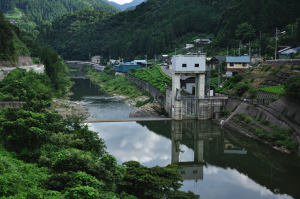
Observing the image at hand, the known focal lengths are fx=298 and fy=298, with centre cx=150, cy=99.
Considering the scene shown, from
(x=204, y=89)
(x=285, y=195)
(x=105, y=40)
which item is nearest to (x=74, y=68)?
(x=105, y=40)

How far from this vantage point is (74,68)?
10694cm

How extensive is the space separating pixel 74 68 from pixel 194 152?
89.4m

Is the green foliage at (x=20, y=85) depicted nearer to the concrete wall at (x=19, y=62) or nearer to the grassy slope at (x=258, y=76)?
the concrete wall at (x=19, y=62)

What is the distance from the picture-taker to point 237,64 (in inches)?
1671

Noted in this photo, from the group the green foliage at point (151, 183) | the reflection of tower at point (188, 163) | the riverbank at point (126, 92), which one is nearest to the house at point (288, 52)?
the riverbank at point (126, 92)

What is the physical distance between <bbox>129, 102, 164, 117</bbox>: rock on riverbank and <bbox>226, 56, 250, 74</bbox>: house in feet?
40.2

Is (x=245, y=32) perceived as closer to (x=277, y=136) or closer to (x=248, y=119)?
(x=248, y=119)

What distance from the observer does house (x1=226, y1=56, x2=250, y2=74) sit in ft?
138

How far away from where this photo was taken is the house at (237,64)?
42.0 metres

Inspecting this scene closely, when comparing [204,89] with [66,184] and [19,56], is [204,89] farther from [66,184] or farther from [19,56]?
[19,56]

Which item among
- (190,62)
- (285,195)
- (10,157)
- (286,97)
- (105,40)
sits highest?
(105,40)

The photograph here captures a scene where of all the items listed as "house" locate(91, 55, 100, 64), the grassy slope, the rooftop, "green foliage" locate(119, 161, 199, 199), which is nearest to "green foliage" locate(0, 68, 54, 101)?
"green foliage" locate(119, 161, 199, 199)

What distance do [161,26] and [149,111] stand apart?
69.0m

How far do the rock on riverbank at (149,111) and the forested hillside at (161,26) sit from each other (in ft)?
100
